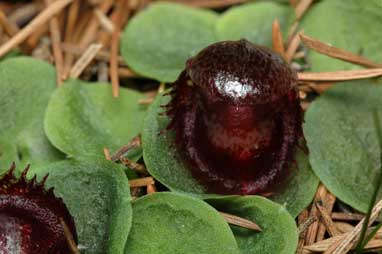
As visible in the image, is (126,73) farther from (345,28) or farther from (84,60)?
(345,28)

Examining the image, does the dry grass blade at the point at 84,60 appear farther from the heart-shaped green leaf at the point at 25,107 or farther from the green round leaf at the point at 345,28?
the green round leaf at the point at 345,28

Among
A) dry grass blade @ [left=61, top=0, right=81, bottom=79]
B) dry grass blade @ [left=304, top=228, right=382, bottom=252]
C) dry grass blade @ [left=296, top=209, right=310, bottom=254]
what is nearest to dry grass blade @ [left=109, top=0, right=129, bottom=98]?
dry grass blade @ [left=61, top=0, right=81, bottom=79]

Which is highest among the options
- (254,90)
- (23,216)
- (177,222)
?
(254,90)

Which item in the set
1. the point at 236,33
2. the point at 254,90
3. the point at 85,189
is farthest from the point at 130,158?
the point at 236,33

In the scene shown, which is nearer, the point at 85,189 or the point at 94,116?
the point at 85,189

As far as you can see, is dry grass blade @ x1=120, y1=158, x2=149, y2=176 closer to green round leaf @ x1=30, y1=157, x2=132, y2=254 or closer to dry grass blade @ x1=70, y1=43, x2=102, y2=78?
green round leaf @ x1=30, y1=157, x2=132, y2=254

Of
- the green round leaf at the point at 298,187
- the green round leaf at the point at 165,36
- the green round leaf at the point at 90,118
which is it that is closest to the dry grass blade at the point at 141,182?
the green round leaf at the point at 90,118

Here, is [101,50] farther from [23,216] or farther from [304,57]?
[23,216]
